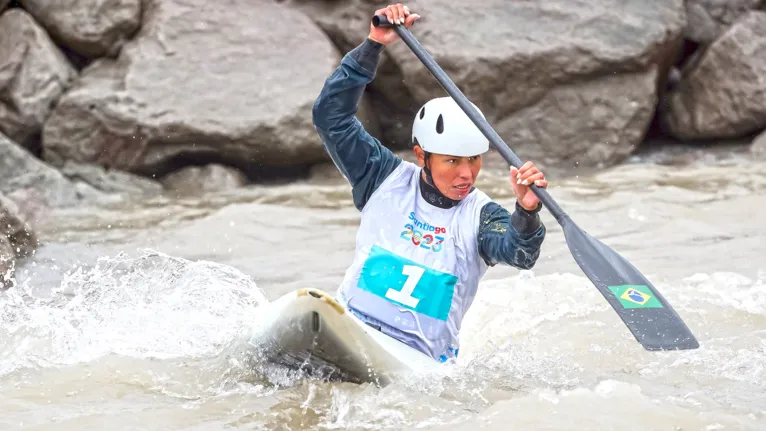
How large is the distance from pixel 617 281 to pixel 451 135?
0.87 meters

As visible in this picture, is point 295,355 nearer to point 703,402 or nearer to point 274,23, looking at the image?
point 703,402

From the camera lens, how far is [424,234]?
4.11 meters

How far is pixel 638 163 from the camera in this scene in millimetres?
9398

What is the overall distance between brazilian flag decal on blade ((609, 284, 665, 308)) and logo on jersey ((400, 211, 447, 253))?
2.28 feet

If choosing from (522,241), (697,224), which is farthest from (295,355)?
(697,224)

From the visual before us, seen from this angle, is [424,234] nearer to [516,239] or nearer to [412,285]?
[412,285]

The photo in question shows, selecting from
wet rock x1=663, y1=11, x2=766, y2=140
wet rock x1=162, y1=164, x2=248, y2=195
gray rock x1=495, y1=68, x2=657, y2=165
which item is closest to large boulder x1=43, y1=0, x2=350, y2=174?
wet rock x1=162, y1=164, x2=248, y2=195

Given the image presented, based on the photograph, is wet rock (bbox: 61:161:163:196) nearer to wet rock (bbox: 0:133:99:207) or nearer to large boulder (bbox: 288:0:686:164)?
wet rock (bbox: 0:133:99:207)

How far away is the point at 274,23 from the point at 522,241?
6.19 m

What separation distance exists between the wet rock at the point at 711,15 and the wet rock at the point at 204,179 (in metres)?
4.62

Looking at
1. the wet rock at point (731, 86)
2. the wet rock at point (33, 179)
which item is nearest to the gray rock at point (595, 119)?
the wet rock at point (731, 86)

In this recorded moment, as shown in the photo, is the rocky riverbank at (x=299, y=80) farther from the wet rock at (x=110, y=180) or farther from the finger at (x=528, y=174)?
the finger at (x=528, y=174)

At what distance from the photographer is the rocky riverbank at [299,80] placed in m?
8.88

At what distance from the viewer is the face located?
13.4 feet
